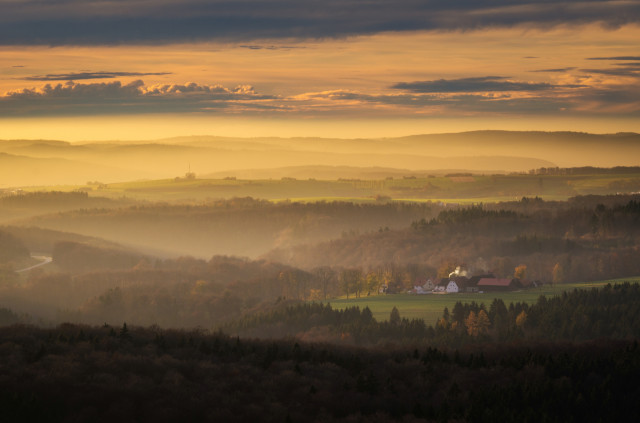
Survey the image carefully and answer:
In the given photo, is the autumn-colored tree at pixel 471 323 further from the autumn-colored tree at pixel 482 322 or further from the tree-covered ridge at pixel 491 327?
the autumn-colored tree at pixel 482 322

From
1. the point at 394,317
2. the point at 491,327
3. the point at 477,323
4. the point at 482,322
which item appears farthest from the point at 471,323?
the point at 394,317

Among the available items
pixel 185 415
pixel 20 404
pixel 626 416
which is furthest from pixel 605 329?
pixel 20 404

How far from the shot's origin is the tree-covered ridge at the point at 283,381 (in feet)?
323

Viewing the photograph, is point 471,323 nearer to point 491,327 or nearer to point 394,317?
point 491,327

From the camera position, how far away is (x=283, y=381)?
112m

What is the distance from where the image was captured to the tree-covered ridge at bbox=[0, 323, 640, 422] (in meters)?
98.3

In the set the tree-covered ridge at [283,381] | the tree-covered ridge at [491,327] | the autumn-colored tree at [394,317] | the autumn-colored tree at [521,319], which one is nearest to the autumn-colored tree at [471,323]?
the tree-covered ridge at [491,327]

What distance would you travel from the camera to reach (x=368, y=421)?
98312 millimetres

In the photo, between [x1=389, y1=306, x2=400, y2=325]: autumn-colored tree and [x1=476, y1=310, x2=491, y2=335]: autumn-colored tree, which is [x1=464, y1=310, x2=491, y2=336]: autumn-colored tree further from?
[x1=389, y1=306, x2=400, y2=325]: autumn-colored tree

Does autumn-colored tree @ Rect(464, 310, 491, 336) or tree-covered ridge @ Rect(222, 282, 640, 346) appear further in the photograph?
autumn-colored tree @ Rect(464, 310, 491, 336)

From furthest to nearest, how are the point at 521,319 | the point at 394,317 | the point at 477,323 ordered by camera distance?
the point at 394,317 < the point at 521,319 < the point at 477,323

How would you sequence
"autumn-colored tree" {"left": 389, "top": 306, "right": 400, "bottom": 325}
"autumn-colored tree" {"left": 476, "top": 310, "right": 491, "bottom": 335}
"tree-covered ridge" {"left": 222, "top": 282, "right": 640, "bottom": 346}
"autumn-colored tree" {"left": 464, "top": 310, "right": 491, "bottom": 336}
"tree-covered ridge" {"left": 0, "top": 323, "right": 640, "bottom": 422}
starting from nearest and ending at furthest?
"tree-covered ridge" {"left": 0, "top": 323, "right": 640, "bottom": 422} → "tree-covered ridge" {"left": 222, "top": 282, "right": 640, "bottom": 346} → "autumn-colored tree" {"left": 464, "top": 310, "right": 491, "bottom": 336} → "autumn-colored tree" {"left": 476, "top": 310, "right": 491, "bottom": 335} → "autumn-colored tree" {"left": 389, "top": 306, "right": 400, "bottom": 325}

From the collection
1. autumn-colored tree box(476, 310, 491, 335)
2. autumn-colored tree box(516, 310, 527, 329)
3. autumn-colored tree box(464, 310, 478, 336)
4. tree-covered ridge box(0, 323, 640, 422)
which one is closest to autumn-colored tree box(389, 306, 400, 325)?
autumn-colored tree box(464, 310, 478, 336)

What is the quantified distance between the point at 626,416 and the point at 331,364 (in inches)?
1479
